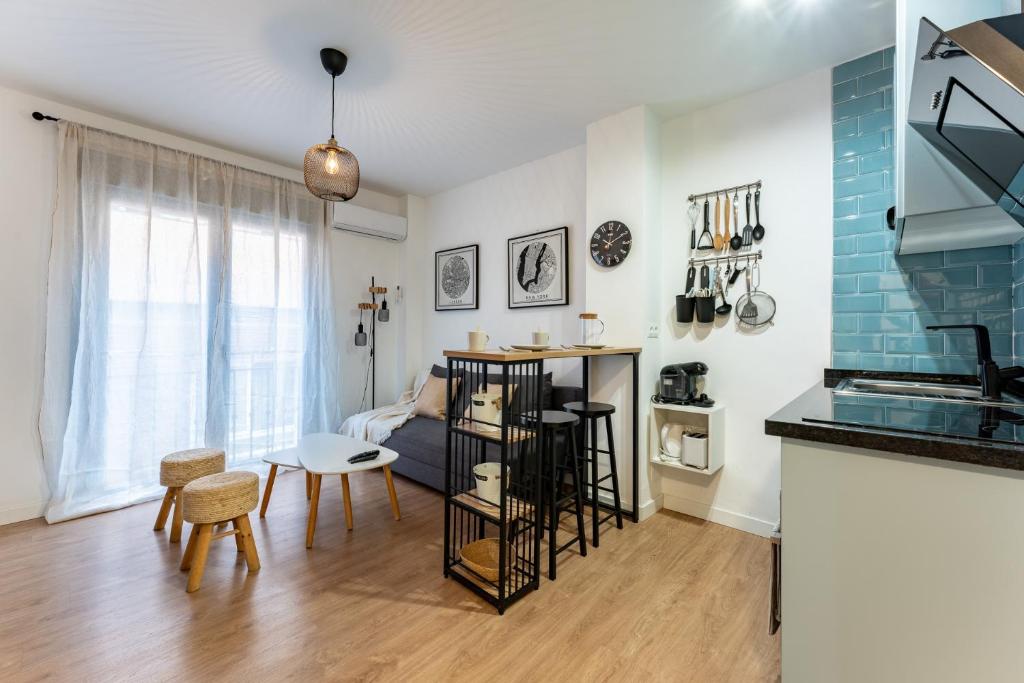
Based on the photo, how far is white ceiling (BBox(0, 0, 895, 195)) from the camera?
6.14 ft

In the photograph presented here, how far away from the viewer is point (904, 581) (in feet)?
2.90

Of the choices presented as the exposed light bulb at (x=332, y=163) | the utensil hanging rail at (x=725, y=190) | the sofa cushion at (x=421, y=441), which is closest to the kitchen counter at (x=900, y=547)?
the utensil hanging rail at (x=725, y=190)

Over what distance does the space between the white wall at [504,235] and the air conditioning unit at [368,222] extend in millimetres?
189

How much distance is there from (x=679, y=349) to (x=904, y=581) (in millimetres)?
1918

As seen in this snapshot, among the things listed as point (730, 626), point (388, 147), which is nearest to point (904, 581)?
point (730, 626)

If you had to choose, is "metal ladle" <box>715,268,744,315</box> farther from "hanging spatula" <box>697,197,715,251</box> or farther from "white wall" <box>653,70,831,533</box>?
"hanging spatula" <box>697,197,715,251</box>

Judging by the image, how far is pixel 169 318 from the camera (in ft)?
10.1

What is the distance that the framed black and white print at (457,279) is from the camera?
4059 mm

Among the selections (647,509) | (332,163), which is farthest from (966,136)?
(332,163)

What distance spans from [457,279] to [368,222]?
3.36 feet

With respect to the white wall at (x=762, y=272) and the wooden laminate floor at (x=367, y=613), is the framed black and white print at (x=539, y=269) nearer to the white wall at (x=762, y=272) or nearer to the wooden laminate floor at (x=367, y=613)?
the white wall at (x=762, y=272)

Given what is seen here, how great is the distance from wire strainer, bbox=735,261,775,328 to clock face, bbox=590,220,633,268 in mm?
717

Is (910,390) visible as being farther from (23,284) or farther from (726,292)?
(23,284)

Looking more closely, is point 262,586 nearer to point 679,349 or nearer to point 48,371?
point 48,371
